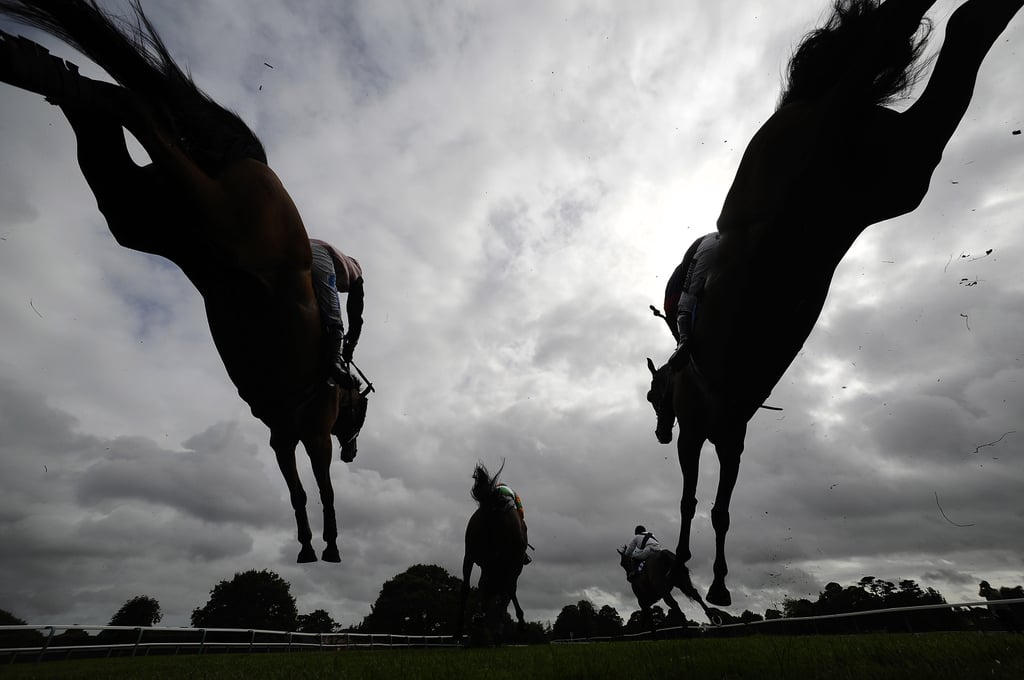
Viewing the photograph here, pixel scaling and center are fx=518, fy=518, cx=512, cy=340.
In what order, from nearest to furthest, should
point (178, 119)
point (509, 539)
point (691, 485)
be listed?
point (178, 119), point (691, 485), point (509, 539)

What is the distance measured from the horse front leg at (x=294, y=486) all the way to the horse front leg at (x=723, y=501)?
10.4 feet

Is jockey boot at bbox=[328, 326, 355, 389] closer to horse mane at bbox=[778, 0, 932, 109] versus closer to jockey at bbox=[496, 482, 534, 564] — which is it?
horse mane at bbox=[778, 0, 932, 109]

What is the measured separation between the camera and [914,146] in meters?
2.73

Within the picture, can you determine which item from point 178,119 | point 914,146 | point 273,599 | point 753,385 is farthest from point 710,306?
point 273,599

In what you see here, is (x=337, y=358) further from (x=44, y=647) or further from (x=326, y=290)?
(x=44, y=647)

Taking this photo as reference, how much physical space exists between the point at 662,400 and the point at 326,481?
3.03 m

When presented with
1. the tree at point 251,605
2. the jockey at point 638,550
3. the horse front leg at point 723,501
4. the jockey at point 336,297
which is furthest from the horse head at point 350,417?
the tree at point 251,605

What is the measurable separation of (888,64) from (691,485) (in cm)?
303

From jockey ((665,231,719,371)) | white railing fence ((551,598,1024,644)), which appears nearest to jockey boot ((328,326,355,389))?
jockey ((665,231,719,371))

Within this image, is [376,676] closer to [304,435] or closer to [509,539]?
[304,435]

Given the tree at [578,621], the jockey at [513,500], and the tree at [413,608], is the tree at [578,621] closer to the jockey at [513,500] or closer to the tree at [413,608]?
the tree at [413,608]

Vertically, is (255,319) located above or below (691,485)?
above

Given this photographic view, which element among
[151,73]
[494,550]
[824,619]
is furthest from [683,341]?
[824,619]

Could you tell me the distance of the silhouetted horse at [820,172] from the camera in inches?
101
